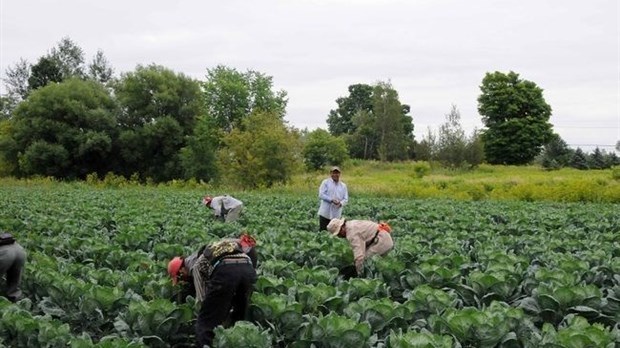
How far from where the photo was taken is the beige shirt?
7941 millimetres

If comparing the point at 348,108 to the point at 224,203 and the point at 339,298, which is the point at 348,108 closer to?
the point at 224,203

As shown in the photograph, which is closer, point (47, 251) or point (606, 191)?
point (47, 251)

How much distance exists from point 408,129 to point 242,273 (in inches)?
2795

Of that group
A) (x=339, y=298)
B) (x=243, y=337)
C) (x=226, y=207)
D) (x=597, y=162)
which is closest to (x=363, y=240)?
(x=339, y=298)

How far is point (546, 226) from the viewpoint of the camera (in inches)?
561

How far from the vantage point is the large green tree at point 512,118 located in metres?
57.7

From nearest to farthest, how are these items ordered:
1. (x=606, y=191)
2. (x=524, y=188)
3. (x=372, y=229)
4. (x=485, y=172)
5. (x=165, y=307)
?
(x=165, y=307)
(x=372, y=229)
(x=606, y=191)
(x=524, y=188)
(x=485, y=172)

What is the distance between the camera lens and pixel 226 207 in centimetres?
1371

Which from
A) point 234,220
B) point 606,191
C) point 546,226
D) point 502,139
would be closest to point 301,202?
point 234,220

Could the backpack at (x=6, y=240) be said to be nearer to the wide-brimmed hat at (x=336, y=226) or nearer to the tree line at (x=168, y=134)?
the wide-brimmed hat at (x=336, y=226)

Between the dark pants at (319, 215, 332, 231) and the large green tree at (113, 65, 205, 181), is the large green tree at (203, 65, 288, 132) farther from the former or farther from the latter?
the dark pants at (319, 215, 332, 231)

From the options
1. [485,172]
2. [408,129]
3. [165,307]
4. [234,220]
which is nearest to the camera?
[165,307]

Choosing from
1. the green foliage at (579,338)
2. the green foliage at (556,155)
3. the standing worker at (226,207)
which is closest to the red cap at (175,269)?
the green foliage at (579,338)

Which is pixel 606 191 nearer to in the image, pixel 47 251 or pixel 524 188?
pixel 524 188
